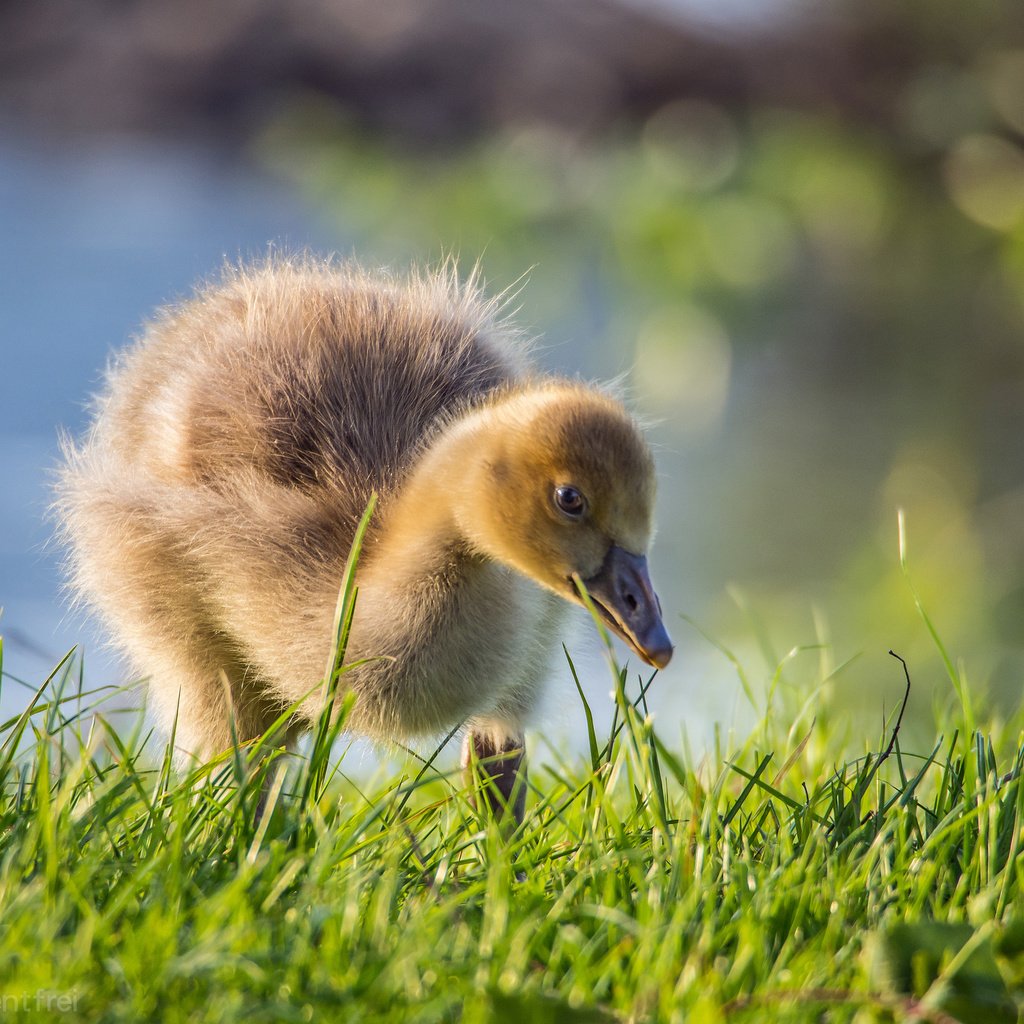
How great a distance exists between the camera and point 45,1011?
0.98 meters

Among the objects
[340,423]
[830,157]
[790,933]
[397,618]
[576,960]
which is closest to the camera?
[576,960]

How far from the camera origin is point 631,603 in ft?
5.17

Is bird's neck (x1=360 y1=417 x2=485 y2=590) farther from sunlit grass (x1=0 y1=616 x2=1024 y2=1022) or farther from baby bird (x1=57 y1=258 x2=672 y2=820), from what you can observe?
sunlit grass (x1=0 y1=616 x2=1024 y2=1022)

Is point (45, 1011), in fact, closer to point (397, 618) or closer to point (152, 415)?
point (397, 618)

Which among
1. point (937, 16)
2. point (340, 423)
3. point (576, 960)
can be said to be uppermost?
point (937, 16)

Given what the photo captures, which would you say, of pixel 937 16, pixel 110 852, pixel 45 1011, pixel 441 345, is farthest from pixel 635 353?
pixel 45 1011

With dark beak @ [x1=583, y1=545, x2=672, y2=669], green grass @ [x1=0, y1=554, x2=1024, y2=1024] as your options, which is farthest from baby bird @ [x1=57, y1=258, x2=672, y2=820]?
green grass @ [x1=0, y1=554, x2=1024, y2=1024]

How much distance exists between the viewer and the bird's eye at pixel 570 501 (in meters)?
1.59

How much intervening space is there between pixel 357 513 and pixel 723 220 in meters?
2.31

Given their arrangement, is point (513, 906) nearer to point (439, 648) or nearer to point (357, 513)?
point (439, 648)

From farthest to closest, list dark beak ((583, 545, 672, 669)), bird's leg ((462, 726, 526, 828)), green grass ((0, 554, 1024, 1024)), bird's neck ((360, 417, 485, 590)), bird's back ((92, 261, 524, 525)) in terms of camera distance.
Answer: bird's leg ((462, 726, 526, 828)) < bird's back ((92, 261, 524, 525)) < bird's neck ((360, 417, 485, 590)) < dark beak ((583, 545, 672, 669)) < green grass ((0, 554, 1024, 1024))

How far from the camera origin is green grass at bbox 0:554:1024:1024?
3.42 ft

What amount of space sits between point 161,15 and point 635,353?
3.46m

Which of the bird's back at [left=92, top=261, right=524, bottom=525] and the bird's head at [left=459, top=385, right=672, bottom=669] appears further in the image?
the bird's back at [left=92, top=261, right=524, bottom=525]
